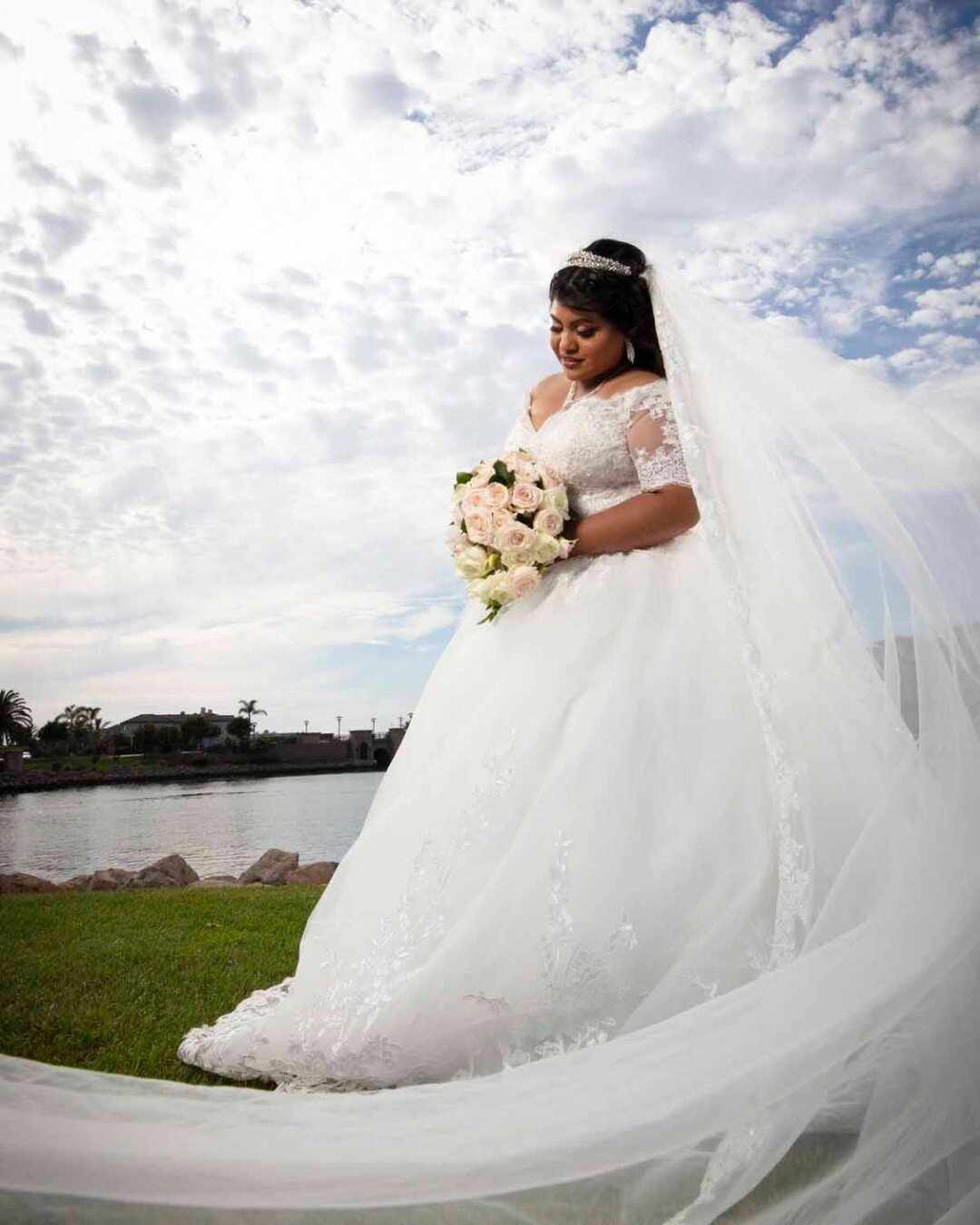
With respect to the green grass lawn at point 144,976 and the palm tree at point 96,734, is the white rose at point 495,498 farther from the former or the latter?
the palm tree at point 96,734

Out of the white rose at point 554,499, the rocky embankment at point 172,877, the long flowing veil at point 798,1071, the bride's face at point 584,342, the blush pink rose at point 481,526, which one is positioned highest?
the bride's face at point 584,342

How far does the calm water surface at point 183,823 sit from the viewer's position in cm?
2034

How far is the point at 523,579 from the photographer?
10.4 ft

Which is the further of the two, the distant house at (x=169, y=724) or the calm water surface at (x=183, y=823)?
the distant house at (x=169, y=724)

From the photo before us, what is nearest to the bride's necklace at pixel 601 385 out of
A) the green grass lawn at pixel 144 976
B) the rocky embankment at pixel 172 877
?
the green grass lawn at pixel 144 976

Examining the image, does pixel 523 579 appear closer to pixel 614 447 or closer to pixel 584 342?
pixel 614 447

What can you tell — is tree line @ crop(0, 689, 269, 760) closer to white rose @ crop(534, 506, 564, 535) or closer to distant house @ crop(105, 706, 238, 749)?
distant house @ crop(105, 706, 238, 749)

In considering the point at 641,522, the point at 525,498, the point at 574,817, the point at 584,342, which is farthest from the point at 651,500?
the point at 574,817

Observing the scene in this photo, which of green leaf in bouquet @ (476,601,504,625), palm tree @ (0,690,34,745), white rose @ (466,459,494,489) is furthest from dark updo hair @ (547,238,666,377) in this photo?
palm tree @ (0,690,34,745)

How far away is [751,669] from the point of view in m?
2.65

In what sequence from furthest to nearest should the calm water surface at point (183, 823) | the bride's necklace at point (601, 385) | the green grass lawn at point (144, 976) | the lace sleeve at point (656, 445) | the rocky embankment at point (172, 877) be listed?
1. the calm water surface at point (183, 823)
2. the rocky embankment at point (172, 877)
3. the bride's necklace at point (601, 385)
4. the lace sleeve at point (656, 445)
5. the green grass lawn at point (144, 976)

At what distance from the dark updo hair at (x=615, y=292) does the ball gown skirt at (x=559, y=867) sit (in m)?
0.89

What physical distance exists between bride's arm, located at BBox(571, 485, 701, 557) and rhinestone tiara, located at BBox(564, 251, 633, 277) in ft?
3.01

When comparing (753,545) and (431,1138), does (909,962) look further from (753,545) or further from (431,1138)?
(753,545)
